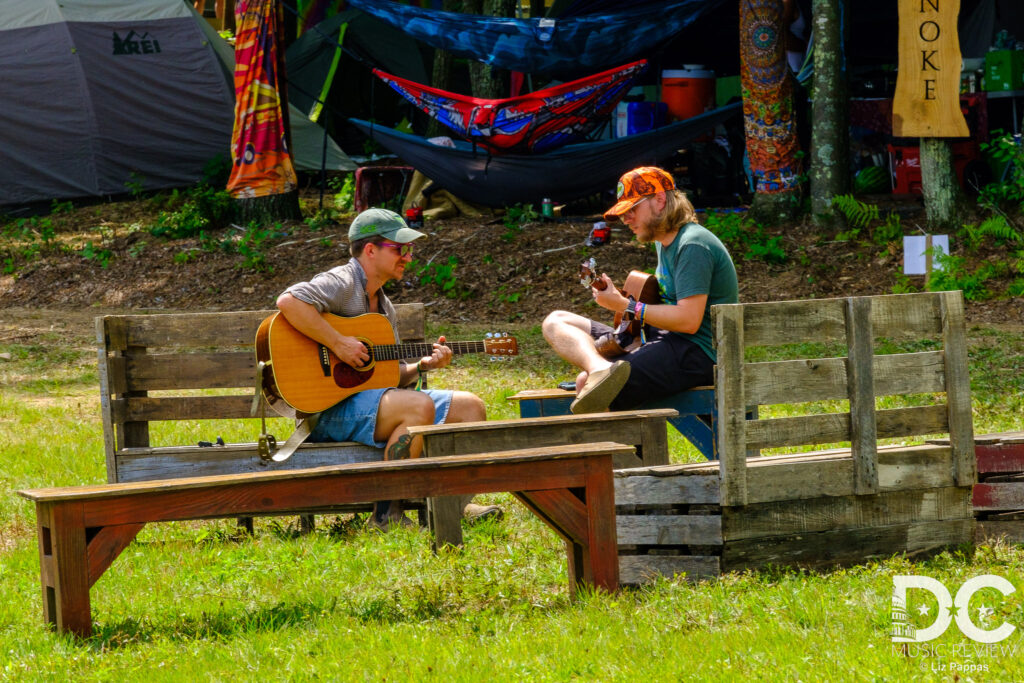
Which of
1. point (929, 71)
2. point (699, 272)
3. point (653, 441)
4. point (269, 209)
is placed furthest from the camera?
point (269, 209)

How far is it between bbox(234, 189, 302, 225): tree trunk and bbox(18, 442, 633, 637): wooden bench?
9297mm

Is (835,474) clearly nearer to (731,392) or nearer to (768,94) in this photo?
(731,392)

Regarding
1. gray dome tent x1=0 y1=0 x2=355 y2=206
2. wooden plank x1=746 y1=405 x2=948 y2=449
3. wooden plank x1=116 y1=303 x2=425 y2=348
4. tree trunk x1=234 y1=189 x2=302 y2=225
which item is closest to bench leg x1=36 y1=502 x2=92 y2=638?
wooden plank x1=116 y1=303 x2=425 y2=348

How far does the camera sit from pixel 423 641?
3.09m

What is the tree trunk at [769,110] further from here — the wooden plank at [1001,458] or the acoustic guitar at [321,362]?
the wooden plank at [1001,458]

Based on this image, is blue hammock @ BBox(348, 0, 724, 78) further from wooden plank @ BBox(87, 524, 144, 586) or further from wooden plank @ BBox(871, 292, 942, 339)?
wooden plank @ BBox(87, 524, 144, 586)

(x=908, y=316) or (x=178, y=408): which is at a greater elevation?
(x=908, y=316)

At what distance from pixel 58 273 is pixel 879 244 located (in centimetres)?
795

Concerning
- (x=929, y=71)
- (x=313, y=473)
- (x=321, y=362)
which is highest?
(x=929, y=71)

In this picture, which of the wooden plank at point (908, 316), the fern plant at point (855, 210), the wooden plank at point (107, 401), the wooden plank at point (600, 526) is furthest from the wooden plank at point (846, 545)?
the fern plant at point (855, 210)

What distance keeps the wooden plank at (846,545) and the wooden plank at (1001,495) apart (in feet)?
0.66

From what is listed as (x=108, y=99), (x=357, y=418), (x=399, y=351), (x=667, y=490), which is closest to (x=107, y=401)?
(x=357, y=418)

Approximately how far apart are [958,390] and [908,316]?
28 cm

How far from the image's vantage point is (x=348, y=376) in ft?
14.9
